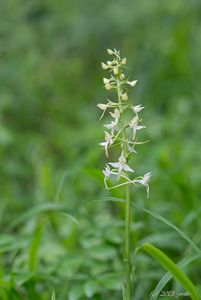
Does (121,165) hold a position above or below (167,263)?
above

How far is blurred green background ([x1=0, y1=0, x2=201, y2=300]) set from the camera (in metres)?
2.62

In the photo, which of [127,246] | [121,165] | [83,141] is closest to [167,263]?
[127,246]

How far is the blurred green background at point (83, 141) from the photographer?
262cm

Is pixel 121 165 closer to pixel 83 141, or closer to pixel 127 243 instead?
pixel 127 243

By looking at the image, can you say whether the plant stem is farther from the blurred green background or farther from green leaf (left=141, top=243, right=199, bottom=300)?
the blurred green background

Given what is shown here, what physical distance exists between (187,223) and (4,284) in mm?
1010

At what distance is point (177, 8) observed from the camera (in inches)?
242

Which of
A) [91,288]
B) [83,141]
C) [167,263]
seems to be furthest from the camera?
[83,141]

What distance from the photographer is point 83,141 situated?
470cm

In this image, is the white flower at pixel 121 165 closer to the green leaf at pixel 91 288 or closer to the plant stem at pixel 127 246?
the plant stem at pixel 127 246

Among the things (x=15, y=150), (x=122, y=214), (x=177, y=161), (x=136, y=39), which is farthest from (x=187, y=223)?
(x=136, y=39)

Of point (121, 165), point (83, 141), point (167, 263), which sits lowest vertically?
point (167, 263)

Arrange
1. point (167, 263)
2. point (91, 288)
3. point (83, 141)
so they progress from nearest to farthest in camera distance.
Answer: point (167, 263), point (91, 288), point (83, 141)

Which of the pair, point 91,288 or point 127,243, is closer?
point 127,243
